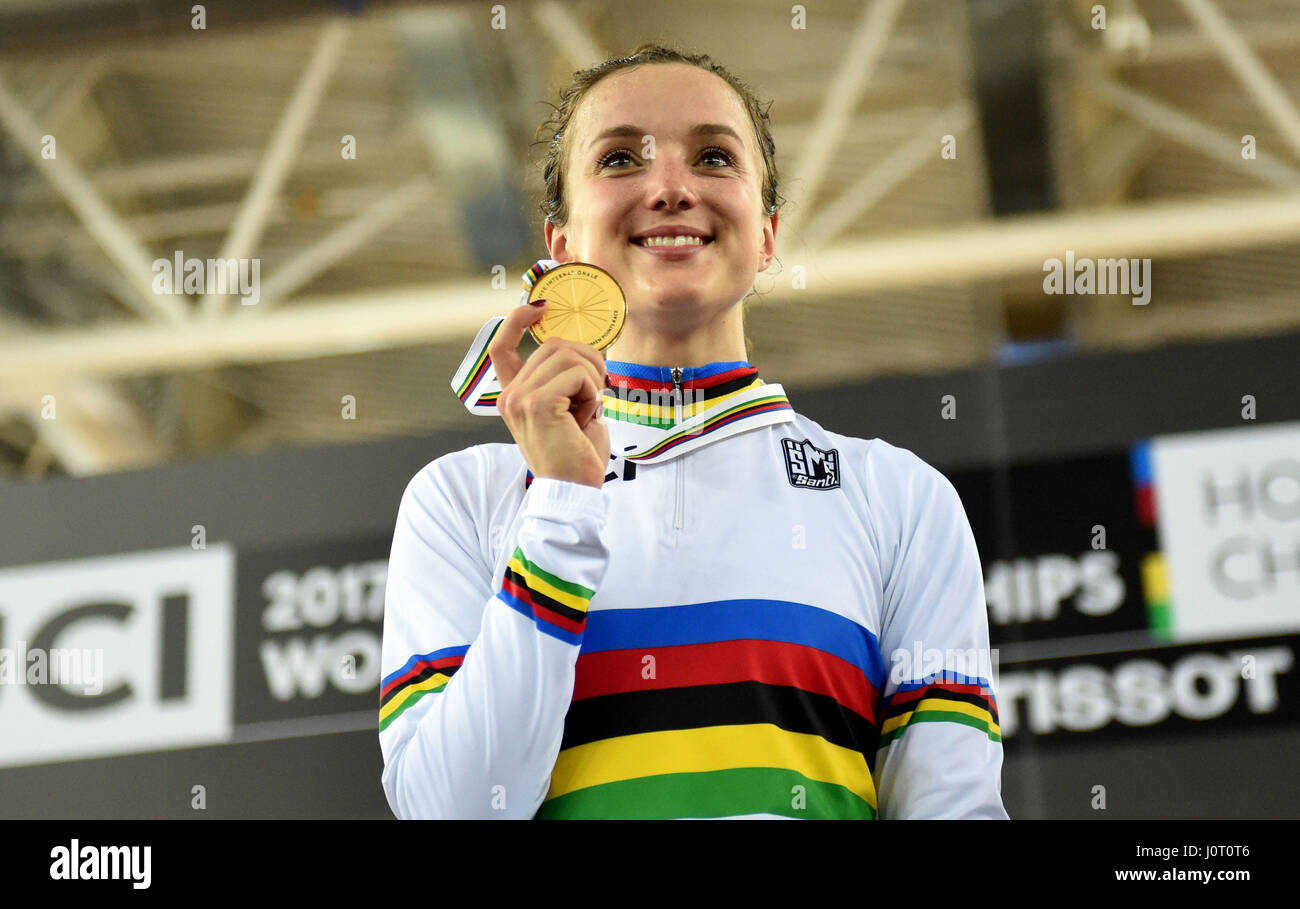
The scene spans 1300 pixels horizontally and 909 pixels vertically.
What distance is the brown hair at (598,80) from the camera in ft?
6.19

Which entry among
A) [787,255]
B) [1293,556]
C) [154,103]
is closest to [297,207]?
[154,103]

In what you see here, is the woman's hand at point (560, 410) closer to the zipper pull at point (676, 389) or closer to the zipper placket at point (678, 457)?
the zipper placket at point (678, 457)

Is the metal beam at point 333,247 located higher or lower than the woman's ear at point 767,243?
higher

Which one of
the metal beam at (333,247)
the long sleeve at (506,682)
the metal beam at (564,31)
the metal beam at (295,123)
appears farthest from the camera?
the metal beam at (333,247)

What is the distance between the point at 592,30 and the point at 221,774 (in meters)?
4.01

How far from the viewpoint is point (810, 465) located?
1.73 meters

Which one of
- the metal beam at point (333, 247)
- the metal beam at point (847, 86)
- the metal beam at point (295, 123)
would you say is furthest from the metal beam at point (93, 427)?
the metal beam at point (847, 86)

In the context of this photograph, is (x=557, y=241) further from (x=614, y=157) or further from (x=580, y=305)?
(x=580, y=305)

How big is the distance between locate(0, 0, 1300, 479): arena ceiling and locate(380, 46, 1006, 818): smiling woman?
3.55 meters

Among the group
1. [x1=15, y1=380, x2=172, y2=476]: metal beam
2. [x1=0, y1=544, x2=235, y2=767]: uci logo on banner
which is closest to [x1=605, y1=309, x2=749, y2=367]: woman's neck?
[x1=0, y1=544, x2=235, y2=767]: uci logo on banner
